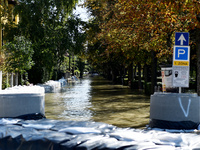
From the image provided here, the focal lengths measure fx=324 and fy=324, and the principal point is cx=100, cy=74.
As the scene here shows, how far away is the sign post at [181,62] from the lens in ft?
32.6

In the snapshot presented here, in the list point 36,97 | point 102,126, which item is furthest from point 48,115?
point 102,126

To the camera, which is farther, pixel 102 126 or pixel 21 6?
pixel 21 6

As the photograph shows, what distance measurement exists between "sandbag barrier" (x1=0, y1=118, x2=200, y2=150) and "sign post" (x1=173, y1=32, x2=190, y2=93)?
4.53 m

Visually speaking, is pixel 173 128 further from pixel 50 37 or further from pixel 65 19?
pixel 65 19

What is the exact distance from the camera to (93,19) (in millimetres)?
32812

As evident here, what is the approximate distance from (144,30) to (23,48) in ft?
33.7

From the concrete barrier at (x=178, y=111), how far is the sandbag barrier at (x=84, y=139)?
13.0 ft

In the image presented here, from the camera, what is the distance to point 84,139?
16.5 ft

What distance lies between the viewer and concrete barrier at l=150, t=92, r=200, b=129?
955 cm

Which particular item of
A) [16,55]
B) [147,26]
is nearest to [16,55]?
[16,55]

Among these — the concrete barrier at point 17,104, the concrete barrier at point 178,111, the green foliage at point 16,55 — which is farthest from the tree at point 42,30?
the concrete barrier at point 178,111

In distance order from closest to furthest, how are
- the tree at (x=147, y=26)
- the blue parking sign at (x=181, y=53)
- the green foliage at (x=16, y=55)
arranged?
the blue parking sign at (x=181, y=53), the tree at (x=147, y=26), the green foliage at (x=16, y=55)

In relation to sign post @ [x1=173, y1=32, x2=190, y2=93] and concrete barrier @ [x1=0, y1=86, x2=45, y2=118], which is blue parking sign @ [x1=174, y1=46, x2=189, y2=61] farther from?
concrete barrier @ [x1=0, y1=86, x2=45, y2=118]

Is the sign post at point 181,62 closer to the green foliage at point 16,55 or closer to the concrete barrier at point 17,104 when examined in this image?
the concrete barrier at point 17,104
